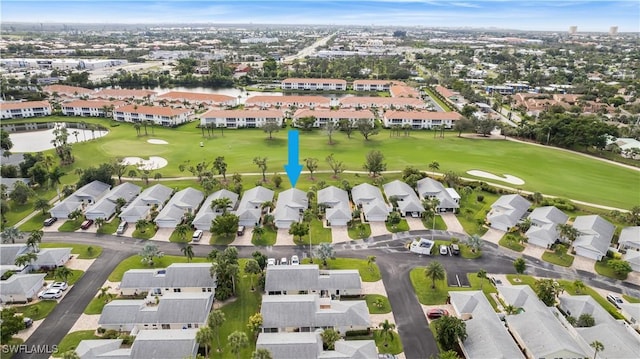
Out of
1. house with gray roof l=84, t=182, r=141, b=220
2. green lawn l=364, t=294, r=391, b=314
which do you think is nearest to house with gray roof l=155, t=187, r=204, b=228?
house with gray roof l=84, t=182, r=141, b=220

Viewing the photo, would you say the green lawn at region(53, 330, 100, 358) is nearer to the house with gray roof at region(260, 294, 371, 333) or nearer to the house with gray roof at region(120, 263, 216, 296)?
the house with gray roof at region(120, 263, 216, 296)

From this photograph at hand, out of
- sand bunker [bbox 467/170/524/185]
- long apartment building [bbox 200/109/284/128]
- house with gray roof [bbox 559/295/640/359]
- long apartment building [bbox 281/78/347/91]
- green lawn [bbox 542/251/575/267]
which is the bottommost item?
green lawn [bbox 542/251/575/267]

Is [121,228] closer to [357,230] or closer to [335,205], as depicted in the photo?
[335,205]

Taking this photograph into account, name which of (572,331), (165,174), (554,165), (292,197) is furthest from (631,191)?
(165,174)

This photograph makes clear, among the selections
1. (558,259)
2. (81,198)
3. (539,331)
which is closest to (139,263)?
(81,198)

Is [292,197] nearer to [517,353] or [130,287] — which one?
[130,287]

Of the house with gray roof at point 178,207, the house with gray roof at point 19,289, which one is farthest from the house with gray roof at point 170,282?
the house with gray roof at point 178,207

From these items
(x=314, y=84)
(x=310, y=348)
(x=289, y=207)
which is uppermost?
(x=314, y=84)
